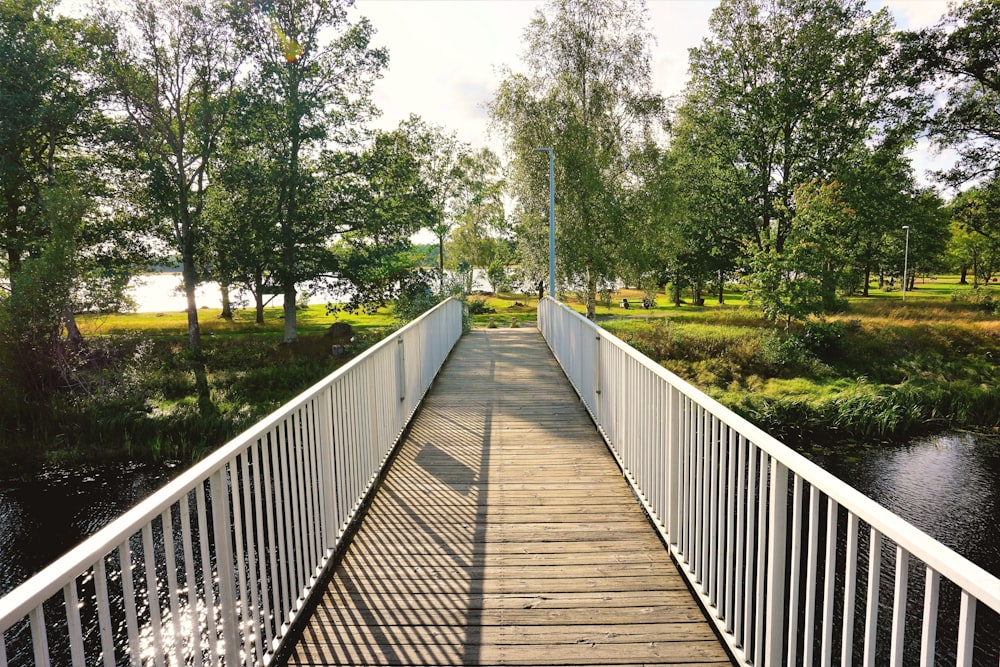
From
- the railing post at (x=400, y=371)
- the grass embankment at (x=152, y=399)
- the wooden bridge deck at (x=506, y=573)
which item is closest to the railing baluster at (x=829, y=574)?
the wooden bridge deck at (x=506, y=573)

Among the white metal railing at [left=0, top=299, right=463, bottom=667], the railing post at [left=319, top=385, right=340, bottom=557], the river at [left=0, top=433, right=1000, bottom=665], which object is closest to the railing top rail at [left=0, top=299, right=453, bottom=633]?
the white metal railing at [left=0, top=299, right=463, bottom=667]

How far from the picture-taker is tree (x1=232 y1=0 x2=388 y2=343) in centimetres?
1986

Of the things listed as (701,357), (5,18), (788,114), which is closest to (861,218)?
(788,114)

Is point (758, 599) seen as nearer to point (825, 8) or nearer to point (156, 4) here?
point (156, 4)

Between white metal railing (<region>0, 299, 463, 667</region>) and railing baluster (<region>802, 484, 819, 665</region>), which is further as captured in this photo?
railing baluster (<region>802, 484, 819, 665</region>)

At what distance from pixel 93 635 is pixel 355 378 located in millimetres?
3763

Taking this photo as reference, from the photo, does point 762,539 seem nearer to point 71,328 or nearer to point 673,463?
point 673,463

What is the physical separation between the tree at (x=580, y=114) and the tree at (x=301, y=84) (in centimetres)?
516

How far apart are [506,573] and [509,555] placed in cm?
22

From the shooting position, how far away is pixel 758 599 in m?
2.35

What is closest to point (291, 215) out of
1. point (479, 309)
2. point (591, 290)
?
point (591, 290)

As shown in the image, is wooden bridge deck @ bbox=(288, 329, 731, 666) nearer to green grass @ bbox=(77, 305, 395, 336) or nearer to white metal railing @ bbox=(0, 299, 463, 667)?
white metal railing @ bbox=(0, 299, 463, 667)

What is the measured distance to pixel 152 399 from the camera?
1438 centimetres

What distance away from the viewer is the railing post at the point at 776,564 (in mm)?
2203
